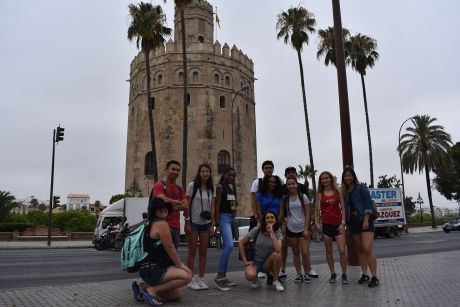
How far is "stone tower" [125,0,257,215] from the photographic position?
3678 centimetres

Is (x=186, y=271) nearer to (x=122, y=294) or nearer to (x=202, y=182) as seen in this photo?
(x=122, y=294)

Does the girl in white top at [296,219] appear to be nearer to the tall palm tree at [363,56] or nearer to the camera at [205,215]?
the camera at [205,215]

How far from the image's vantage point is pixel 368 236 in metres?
6.51

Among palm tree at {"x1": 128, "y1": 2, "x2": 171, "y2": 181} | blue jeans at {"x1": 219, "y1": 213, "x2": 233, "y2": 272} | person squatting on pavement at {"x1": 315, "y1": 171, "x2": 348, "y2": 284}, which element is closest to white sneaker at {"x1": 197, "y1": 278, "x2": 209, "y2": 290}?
blue jeans at {"x1": 219, "y1": 213, "x2": 233, "y2": 272}

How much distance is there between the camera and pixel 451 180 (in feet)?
207

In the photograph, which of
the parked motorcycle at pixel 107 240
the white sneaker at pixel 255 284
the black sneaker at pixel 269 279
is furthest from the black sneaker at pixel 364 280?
the parked motorcycle at pixel 107 240

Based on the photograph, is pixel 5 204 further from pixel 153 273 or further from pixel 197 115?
pixel 153 273

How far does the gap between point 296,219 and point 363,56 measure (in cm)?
2933

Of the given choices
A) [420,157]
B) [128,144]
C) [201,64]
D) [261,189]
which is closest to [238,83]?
[201,64]

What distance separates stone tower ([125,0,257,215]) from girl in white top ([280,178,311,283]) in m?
29.5

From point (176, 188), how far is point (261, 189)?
149cm

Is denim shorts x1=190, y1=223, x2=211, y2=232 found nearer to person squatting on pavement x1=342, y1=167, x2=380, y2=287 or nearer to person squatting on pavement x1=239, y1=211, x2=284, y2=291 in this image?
person squatting on pavement x1=239, y1=211, x2=284, y2=291

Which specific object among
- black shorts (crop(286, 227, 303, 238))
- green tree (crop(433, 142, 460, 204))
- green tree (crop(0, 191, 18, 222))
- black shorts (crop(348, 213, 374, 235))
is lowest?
black shorts (crop(286, 227, 303, 238))

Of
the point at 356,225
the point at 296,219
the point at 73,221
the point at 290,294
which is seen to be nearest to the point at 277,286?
the point at 290,294
